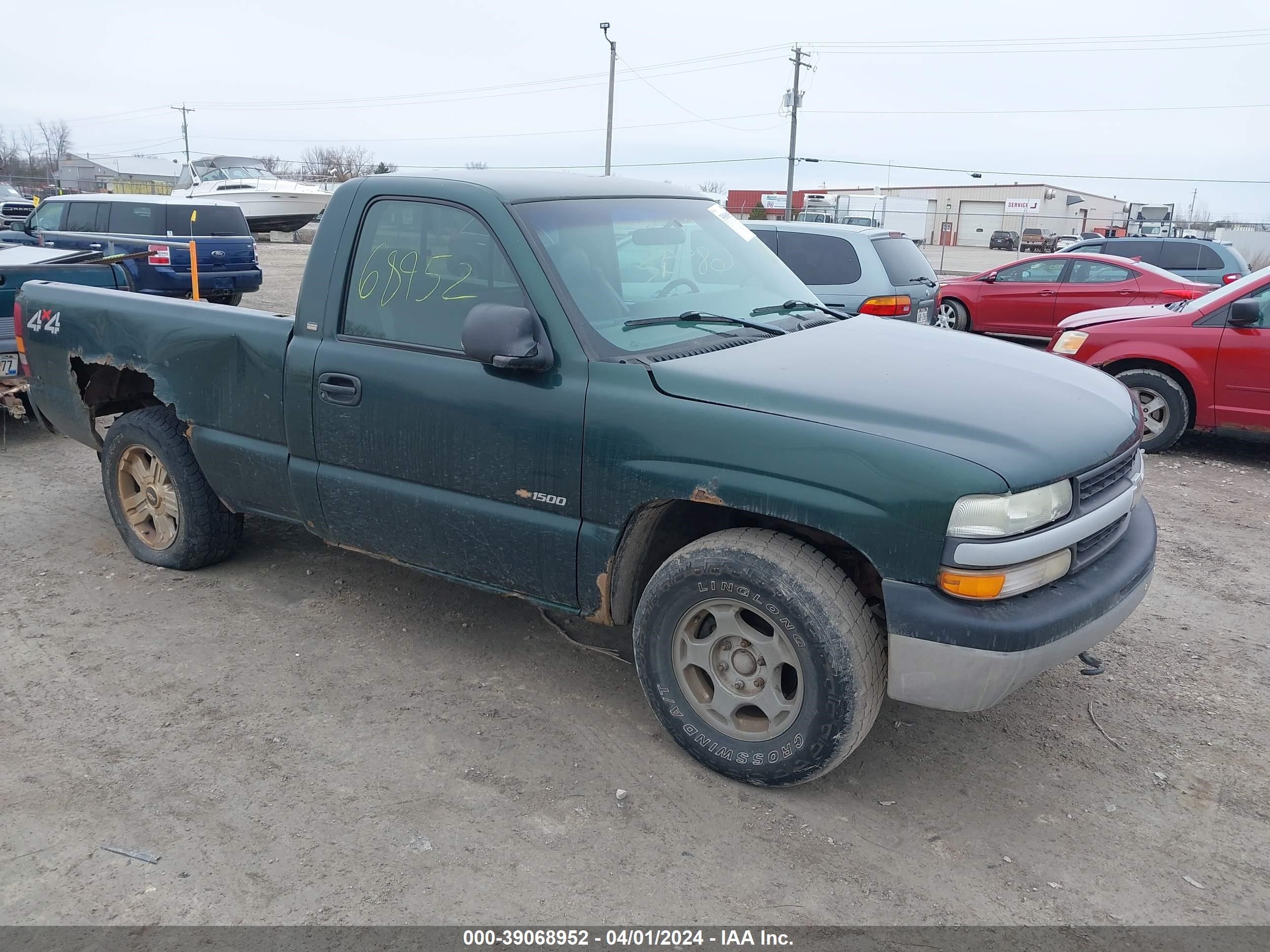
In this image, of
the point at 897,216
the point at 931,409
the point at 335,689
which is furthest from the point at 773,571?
the point at 897,216

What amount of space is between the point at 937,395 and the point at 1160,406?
5.99m

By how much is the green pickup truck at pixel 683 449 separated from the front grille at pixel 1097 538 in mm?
19

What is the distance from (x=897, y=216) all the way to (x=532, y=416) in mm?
52709

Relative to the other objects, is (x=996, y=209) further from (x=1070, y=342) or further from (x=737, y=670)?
(x=737, y=670)

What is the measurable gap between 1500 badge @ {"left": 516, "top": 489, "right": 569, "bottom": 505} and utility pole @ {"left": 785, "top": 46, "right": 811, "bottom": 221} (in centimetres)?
3241

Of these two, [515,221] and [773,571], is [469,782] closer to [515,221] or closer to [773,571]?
[773,571]

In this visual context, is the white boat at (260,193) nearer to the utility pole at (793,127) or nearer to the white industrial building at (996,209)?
the utility pole at (793,127)

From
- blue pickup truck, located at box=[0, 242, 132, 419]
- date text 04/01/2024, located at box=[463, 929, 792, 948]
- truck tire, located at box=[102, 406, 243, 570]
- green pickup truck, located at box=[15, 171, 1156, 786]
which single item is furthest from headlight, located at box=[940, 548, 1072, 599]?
blue pickup truck, located at box=[0, 242, 132, 419]

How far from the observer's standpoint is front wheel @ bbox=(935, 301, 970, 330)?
572 inches

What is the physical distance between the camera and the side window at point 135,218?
45.5ft

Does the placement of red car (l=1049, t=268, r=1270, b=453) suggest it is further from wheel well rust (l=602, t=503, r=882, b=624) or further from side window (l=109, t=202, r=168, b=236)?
side window (l=109, t=202, r=168, b=236)

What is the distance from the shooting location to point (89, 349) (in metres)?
4.88

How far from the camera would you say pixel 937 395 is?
124 inches

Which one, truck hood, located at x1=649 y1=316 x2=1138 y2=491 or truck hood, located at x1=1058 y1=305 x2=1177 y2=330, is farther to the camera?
truck hood, located at x1=1058 y1=305 x2=1177 y2=330
